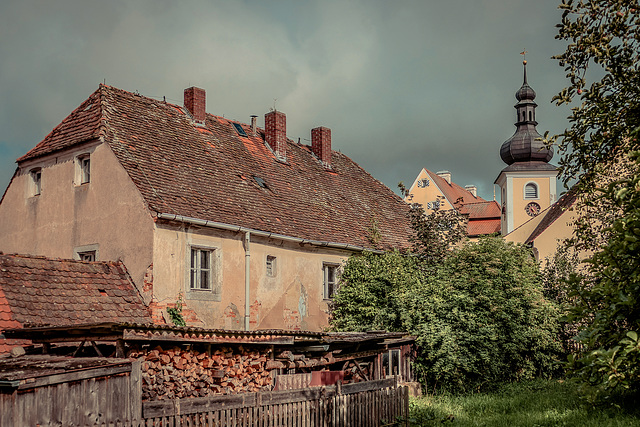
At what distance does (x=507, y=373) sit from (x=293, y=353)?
848 centimetres

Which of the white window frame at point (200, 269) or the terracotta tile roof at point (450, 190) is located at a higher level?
the terracotta tile roof at point (450, 190)

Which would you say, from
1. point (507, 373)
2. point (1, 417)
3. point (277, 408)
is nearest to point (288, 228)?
point (507, 373)

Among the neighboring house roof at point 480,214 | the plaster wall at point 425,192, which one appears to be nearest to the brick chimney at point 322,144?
the plaster wall at point 425,192

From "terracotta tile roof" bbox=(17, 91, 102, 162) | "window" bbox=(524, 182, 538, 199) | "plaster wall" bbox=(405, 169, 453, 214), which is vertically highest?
"plaster wall" bbox=(405, 169, 453, 214)

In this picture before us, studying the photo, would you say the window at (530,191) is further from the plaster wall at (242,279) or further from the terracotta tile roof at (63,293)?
the terracotta tile roof at (63,293)

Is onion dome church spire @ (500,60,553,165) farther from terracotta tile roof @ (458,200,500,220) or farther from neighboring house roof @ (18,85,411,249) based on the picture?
neighboring house roof @ (18,85,411,249)

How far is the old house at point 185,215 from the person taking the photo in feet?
56.9

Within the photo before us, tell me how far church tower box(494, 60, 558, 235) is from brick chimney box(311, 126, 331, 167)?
30.0m

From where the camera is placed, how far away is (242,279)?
1894cm

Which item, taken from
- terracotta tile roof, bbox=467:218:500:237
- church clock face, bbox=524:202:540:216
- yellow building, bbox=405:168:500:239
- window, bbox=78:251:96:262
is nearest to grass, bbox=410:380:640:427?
window, bbox=78:251:96:262

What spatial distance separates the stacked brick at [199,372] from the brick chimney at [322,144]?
1499 cm

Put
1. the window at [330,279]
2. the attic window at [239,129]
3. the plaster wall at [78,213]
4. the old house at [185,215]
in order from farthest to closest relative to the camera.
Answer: the attic window at [239,129], the window at [330,279], the old house at [185,215], the plaster wall at [78,213]

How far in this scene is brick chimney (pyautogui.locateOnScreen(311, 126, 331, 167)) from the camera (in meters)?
28.6

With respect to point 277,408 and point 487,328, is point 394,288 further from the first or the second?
point 277,408
